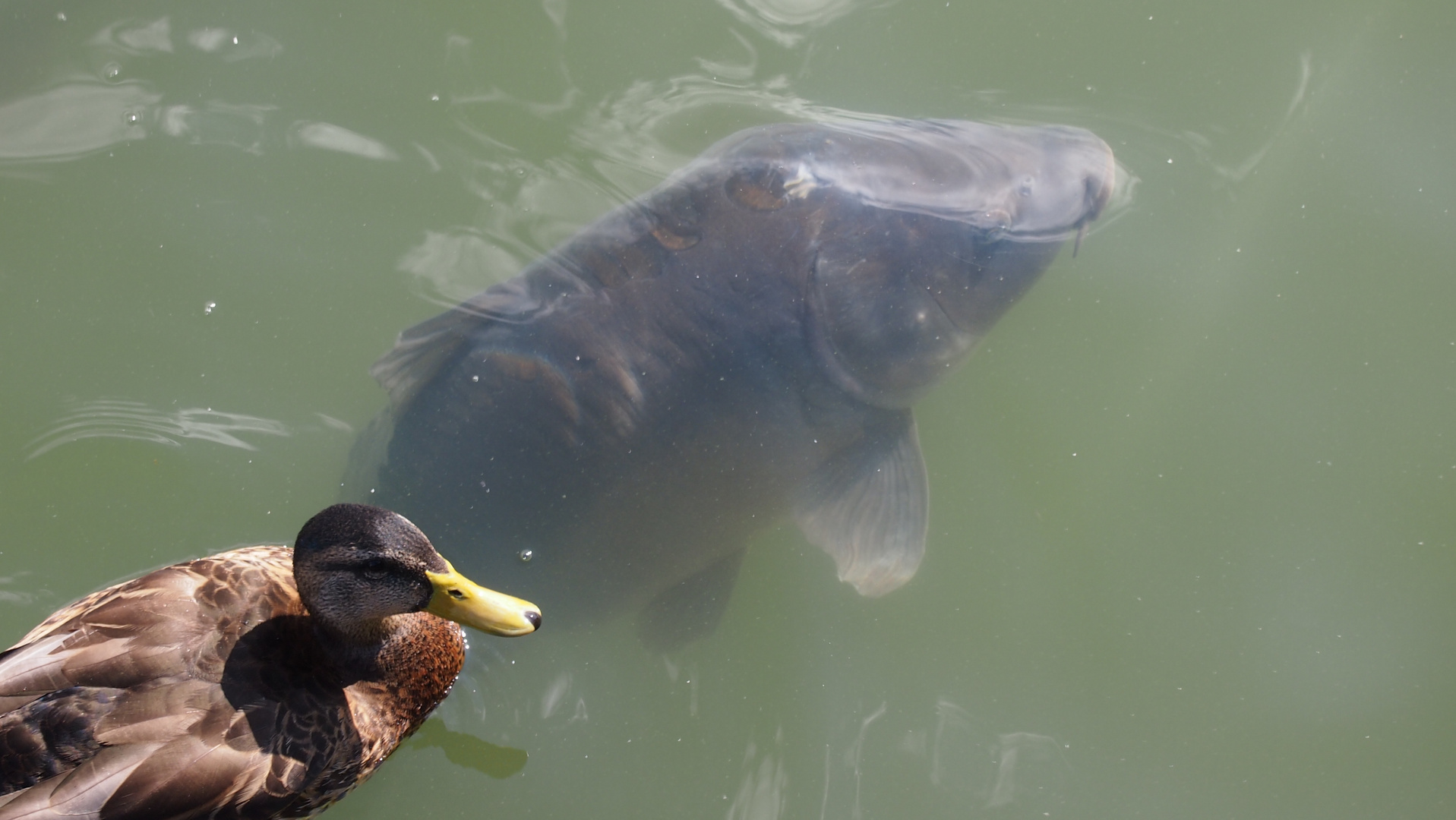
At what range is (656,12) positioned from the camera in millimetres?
3957

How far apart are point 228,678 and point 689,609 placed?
58.3 inches

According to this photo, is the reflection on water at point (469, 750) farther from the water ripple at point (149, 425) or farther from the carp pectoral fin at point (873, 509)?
the carp pectoral fin at point (873, 509)

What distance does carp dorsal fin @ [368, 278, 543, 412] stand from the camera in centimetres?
337

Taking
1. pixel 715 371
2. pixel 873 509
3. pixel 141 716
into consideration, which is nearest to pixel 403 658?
pixel 141 716

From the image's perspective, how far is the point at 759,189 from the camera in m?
3.42

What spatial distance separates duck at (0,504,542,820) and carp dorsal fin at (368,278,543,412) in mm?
769

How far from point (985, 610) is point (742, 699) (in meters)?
0.90

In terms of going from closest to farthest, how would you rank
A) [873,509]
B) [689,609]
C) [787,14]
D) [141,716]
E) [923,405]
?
[141,716] < [689,609] < [873,509] < [923,405] < [787,14]

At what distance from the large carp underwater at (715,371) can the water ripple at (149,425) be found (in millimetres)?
430

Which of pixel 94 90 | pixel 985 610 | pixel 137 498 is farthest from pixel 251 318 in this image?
pixel 985 610

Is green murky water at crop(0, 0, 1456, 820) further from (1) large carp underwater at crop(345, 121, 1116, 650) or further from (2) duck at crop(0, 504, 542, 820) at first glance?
(2) duck at crop(0, 504, 542, 820)

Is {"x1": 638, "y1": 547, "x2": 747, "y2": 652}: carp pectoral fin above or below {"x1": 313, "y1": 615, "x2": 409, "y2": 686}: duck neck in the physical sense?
below

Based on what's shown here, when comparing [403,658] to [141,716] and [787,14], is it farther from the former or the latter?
[787,14]

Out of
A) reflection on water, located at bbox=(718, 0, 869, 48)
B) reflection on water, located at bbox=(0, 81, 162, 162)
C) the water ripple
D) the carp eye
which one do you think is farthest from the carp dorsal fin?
reflection on water, located at bbox=(718, 0, 869, 48)
